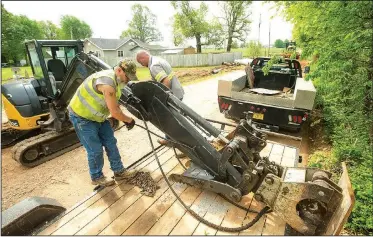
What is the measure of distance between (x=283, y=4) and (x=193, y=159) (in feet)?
9.01

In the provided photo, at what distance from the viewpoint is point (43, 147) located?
5676 millimetres

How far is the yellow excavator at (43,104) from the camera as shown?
18.0 feet

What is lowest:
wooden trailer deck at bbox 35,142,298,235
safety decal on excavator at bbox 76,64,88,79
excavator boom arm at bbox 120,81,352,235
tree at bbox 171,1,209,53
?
wooden trailer deck at bbox 35,142,298,235

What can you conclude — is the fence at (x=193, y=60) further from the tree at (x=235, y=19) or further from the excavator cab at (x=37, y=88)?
the excavator cab at (x=37, y=88)

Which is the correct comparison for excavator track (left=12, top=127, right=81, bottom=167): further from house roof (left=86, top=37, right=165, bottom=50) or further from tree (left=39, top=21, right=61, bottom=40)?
tree (left=39, top=21, right=61, bottom=40)

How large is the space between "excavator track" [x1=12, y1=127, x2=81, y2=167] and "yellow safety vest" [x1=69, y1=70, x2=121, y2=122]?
10.5 feet

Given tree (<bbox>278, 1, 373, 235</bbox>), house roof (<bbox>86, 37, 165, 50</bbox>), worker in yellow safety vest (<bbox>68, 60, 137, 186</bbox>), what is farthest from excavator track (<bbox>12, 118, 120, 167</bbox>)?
house roof (<bbox>86, 37, 165, 50</bbox>)

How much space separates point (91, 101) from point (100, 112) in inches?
7.3

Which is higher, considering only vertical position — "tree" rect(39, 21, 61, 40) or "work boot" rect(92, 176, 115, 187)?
"tree" rect(39, 21, 61, 40)

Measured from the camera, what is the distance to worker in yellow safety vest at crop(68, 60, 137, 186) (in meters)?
2.86

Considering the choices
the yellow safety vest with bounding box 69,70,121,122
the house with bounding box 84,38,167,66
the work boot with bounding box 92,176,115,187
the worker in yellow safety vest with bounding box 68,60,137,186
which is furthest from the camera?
the house with bounding box 84,38,167,66

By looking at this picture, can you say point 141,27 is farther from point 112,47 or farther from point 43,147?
point 43,147

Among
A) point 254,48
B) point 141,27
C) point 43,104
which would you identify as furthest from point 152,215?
point 141,27

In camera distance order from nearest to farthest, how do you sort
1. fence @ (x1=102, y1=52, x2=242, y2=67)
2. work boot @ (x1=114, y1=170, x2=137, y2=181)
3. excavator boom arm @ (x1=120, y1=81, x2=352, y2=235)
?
excavator boom arm @ (x1=120, y1=81, x2=352, y2=235) < work boot @ (x1=114, y1=170, x2=137, y2=181) < fence @ (x1=102, y1=52, x2=242, y2=67)
